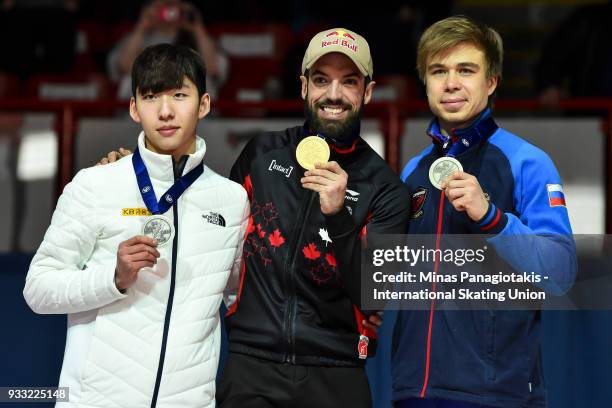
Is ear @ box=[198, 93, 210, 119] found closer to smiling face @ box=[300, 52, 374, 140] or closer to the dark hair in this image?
the dark hair

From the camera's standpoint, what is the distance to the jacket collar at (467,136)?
3.35 meters

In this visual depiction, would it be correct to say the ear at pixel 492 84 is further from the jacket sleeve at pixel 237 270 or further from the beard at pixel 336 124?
the jacket sleeve at pixel 237 270

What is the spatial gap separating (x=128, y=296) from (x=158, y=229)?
242 millimetres

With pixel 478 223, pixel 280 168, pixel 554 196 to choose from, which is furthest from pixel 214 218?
pixel 554 196

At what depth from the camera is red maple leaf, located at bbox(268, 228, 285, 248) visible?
334cm

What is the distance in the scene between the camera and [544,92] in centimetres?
682

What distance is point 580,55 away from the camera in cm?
686

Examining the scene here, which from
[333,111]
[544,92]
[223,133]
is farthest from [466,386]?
[544,92]

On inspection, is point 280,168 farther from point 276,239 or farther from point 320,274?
point 320,274

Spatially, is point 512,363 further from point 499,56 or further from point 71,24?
point 71,24

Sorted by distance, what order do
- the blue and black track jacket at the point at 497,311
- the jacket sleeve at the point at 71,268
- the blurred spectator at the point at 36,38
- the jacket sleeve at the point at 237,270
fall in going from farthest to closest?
the blurred spectator at the point at 36,38 → the jacket sleeve at the point at 237,270 → the blue and black track jacket at the point at 497,311 → the jacket sleeve at the point at 71,268

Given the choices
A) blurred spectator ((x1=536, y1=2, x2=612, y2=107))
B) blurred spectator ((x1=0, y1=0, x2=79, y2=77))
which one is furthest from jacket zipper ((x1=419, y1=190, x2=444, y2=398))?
blurred spectator ((x1=0, y1=0, x2=79, y2=77))

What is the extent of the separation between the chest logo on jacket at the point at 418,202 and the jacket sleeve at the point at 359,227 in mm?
35

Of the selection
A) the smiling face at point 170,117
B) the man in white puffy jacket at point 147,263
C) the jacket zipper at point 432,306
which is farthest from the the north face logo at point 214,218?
the jacket zipper at point 432,306
